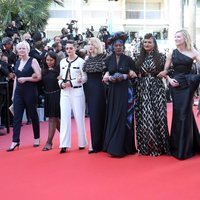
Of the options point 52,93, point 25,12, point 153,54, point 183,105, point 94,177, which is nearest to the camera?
point 94,177

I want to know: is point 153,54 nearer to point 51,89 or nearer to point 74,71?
point 74,71

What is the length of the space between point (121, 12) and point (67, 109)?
31.7 meters

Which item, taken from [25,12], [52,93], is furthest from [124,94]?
[25,12]

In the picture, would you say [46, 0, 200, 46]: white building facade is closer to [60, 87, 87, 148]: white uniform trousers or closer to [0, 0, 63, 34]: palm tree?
[0, 0, 63, 34]: palm tree

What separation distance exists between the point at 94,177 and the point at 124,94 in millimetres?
1444

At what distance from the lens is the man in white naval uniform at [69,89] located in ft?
20.0

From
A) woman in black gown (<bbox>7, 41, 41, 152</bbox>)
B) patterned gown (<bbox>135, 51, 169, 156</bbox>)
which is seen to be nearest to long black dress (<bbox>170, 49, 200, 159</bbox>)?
patterned gown (<bbox>135, 51, 169, 156</bbox>)

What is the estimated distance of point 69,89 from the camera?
617cm

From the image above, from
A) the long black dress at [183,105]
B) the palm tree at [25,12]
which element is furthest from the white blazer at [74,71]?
the palm tree at [25,12]

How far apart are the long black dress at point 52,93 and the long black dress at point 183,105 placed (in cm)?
178

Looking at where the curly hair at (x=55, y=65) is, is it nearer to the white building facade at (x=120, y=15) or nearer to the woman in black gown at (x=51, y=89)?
the woman in black gown at (x=51, y=89)

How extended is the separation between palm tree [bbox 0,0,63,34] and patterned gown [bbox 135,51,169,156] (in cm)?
781

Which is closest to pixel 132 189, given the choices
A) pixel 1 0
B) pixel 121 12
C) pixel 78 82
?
pixel 78 82

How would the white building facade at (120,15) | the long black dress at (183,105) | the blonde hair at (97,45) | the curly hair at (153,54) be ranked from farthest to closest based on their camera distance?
1. the white building facade at (120,15)
2. the blonde hair at (97,45)
3. the curly hair at (153,54)
4. the long black dress at (183,105)
